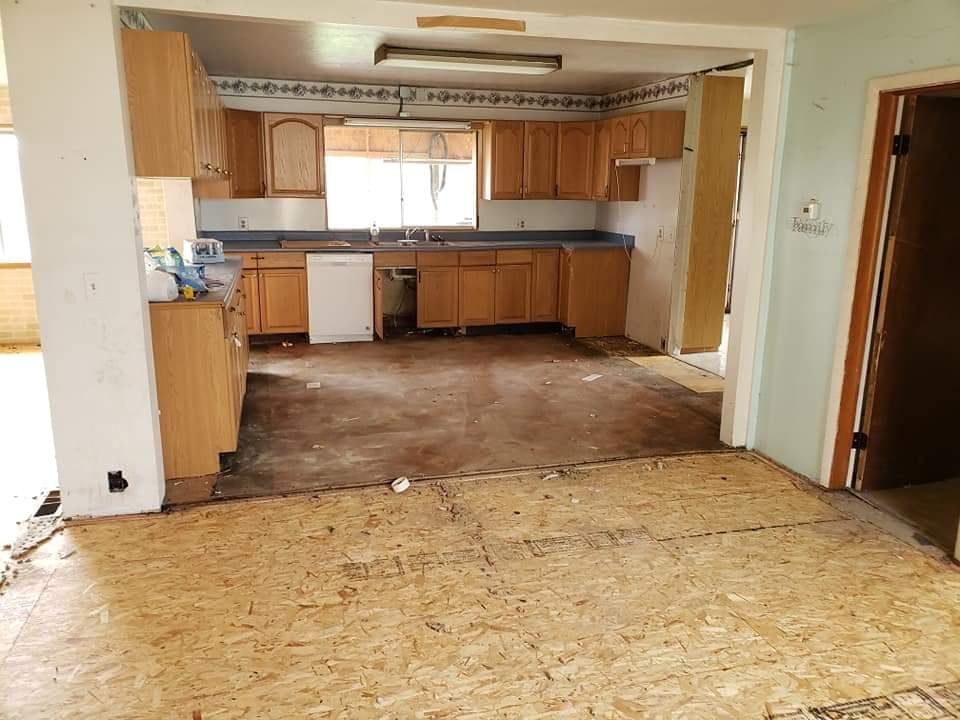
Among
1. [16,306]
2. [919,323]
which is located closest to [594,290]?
[919,323]

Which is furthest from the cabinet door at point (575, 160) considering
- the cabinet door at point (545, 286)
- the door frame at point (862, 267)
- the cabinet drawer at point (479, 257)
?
the door frame at point (862, 267)

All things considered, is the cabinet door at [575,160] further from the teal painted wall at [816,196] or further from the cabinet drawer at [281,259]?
the teal painted wall at [816,196]

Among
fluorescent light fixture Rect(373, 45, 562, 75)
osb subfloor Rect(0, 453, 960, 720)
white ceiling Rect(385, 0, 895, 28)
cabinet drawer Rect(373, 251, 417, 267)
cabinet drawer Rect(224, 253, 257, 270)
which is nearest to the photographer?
osb subfloor Rect(0, 453, 960, 720)

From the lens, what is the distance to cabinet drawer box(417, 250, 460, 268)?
697 cm

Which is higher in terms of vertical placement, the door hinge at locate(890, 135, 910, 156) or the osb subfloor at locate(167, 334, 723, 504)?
the door hinge at locate(890, 135, 910, 156)

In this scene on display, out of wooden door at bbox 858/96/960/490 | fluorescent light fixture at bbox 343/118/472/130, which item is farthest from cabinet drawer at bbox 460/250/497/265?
wooden door at bbox 858/96/960/490

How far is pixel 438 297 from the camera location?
7133mm

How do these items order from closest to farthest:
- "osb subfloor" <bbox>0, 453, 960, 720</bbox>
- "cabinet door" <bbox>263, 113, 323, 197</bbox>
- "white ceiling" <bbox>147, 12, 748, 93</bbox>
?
1. "osb subfloor" <bbox>0, 453, 960, 720</bbox>
2. "white ceiling" <bbox>147, 12, 748, 93</bbox>
3. "cabinet door" <bbox>263, 113, 323, 197</bbox>

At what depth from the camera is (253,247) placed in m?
6.67

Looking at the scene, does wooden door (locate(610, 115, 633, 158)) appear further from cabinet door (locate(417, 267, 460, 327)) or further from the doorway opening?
the doorway opening

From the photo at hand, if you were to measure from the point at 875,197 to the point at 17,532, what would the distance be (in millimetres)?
4238

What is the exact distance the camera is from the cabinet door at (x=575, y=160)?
24.0 ft

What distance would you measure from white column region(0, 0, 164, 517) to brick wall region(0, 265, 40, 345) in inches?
167

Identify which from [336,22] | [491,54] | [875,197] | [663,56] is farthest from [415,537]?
[663,56]
